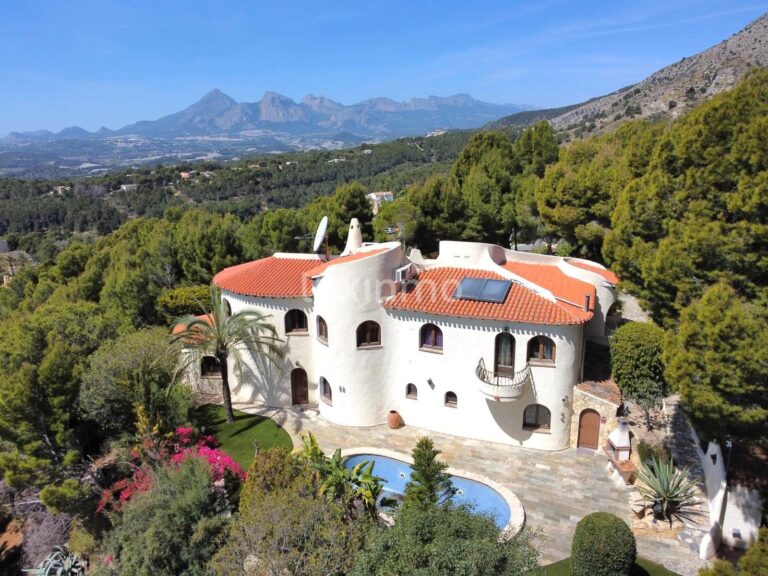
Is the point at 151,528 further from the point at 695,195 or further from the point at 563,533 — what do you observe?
the point at 695,195

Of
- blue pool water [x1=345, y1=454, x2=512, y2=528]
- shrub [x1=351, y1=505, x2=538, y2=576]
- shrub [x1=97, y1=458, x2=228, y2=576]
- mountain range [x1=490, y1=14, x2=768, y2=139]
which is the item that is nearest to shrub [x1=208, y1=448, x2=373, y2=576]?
shrub [x1=97, y1=458, x2=228, y2=576]

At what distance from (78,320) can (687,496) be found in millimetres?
28550

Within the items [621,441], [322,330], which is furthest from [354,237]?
[621,441]

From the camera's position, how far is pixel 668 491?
1720 cm

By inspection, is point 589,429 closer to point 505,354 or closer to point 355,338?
point 505,354

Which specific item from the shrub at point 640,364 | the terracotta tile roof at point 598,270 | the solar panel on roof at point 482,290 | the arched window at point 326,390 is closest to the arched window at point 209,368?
the arched window at point 326,390

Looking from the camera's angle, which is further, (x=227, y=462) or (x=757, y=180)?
(x=227, y=462)

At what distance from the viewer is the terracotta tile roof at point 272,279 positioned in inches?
987

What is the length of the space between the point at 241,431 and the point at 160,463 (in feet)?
19.2

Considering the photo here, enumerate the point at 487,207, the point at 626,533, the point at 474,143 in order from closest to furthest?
the point at 626,533, the point at 487,207, the point at 474,143

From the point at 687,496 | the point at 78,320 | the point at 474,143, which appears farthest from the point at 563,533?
the point at 474,143

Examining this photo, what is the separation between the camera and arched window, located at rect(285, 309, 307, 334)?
83.5ft

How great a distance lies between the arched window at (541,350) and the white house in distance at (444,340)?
47 millimetres

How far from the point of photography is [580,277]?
24812 mm
